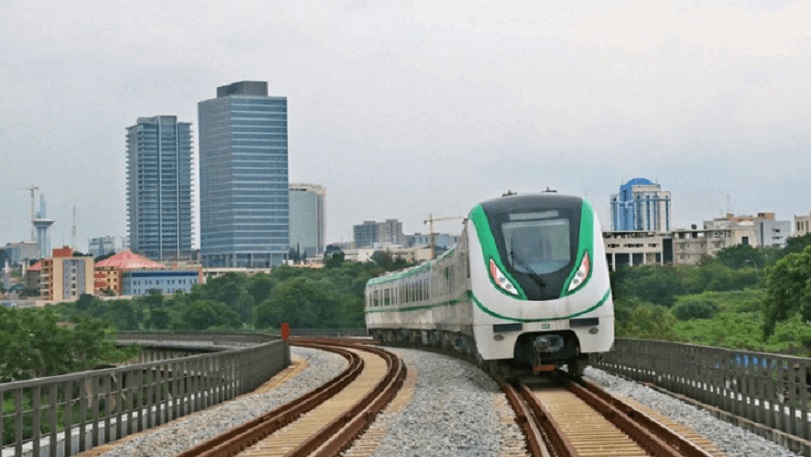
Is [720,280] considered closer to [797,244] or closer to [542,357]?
[797,244]

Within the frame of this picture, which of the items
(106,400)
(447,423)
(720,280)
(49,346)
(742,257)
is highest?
(742,257)

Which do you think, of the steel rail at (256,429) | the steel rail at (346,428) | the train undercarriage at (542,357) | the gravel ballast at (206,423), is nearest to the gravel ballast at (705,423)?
the train undercarriage at (542,357)

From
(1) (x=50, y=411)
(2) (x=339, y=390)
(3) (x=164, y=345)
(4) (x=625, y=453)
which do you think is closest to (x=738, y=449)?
(4) (x=625, y=453)

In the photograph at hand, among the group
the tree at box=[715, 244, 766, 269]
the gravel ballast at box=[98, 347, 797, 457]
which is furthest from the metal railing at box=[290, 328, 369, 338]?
the tree at box=[715, 244, 766, 269]

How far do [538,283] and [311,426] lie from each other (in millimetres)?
5851

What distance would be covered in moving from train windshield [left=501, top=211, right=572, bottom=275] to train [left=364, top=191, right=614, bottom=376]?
0.02 m

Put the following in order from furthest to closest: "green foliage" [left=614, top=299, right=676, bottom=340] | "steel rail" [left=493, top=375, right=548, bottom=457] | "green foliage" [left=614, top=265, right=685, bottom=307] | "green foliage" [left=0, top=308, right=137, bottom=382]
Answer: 1. "green foliage" [left=614, top=265, right=685, bottom=307]
2. "green foliage" [left=0, top=308, right=137, bottom=382]
3. "green foliage" [left=614, top=299, right=676, bottom=340]
4. "steel rail" [left=493, top=375, right=548, bottom=457]

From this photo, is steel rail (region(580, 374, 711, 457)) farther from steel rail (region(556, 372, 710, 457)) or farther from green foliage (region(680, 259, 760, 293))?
green foliage (region(680, 259, 760, 293))

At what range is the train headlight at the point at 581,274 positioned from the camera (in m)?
22.1

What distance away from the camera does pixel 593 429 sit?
50.9 feet

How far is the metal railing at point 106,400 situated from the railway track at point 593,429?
16.4 feet

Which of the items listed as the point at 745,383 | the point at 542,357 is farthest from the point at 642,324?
the point at 745,383

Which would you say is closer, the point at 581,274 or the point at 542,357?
the point at 581,274

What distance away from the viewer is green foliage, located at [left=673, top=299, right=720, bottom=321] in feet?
352
